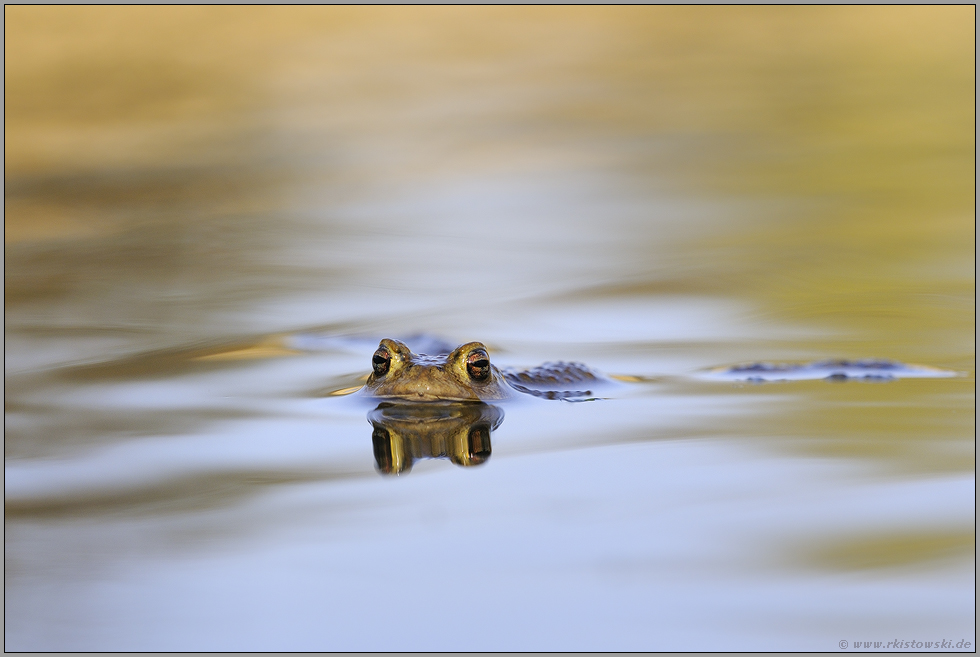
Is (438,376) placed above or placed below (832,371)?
below

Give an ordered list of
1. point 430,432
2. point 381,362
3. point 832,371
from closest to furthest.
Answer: point 430,432
point 381,362
point 832,371

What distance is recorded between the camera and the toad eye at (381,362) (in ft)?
16.1

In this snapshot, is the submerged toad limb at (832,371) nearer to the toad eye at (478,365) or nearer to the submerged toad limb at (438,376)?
the submerged toad limb at (438,376)

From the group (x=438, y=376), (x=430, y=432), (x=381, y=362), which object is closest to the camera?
(x=430, y=432)

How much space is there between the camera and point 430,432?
4.31 metres

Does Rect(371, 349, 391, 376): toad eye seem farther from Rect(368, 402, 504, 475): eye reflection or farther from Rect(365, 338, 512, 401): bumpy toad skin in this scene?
Rect(368, 402, 504, 475): eye reflection

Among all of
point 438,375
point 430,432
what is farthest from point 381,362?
point 430,432

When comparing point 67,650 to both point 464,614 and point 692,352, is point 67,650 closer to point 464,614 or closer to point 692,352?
point 464,614

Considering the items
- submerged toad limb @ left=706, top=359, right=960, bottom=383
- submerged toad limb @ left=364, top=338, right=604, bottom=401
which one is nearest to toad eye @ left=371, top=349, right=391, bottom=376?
submerged toad limb @ left=364, top=338, right=604, bottom=401

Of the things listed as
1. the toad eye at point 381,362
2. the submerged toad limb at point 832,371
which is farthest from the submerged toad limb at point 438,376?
the submerged toad limb at point 832,371

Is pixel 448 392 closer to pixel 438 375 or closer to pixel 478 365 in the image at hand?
pixel 438 375

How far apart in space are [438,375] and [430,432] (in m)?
0.56

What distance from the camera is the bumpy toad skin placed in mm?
4820

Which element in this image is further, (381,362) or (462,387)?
(381,362)
